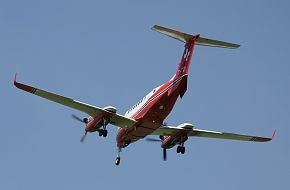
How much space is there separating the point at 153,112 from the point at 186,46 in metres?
5.35

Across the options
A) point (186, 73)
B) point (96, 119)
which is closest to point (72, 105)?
point (96, 119)

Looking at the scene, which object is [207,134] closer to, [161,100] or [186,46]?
[161,100]

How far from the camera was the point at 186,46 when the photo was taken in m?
52.8

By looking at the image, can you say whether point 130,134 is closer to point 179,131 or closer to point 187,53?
point 179,131

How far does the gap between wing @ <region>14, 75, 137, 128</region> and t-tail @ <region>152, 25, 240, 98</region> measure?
5387 millimetres

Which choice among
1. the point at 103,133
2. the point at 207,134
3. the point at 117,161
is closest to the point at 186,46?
the point at 103,133

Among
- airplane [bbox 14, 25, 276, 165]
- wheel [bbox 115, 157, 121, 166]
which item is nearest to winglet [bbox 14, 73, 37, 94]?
airplane [bbox 14, 25, 276, 165]

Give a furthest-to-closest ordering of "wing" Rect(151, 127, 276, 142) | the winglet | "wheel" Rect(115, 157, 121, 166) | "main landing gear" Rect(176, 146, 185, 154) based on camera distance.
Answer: "wing" Rect(151, 127, 276, 142) → "main landing gear" Rect(176, 146, 185, 154) → "wheel" Rect(115, 157, 121, 166) → the winglet

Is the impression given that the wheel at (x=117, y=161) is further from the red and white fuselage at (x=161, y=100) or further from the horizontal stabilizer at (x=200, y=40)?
the horizontal stabilizer at (x=200, y=40)

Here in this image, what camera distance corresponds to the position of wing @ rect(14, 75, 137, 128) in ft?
171

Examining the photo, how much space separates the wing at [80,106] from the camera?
52.2 meters

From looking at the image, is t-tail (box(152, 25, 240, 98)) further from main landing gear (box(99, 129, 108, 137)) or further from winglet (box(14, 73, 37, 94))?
winglet (box(14, 73, 37, 94))

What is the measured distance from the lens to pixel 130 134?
5656 cm

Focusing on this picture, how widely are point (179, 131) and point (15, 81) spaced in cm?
1477
